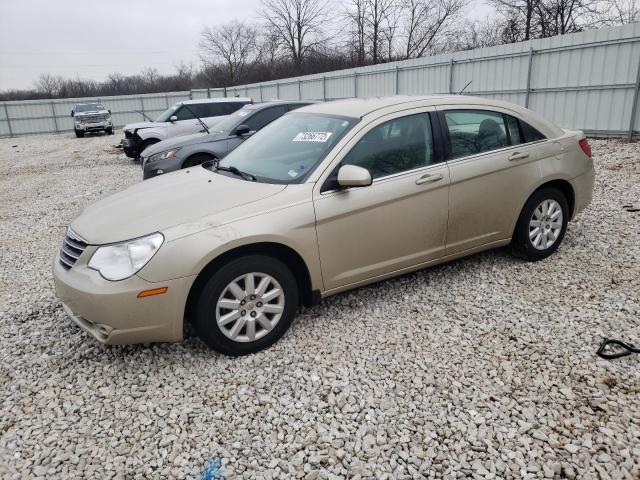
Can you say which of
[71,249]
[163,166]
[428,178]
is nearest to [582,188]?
[428,178]

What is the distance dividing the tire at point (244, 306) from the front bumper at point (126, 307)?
156 millimetres

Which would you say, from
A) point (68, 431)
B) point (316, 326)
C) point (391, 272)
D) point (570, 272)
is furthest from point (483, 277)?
point (68, 431)

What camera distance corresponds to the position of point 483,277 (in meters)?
4.35

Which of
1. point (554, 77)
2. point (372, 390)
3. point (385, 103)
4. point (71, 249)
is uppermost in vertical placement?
point (554, 77)

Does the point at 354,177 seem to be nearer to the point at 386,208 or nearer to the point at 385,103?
the point at 386,208

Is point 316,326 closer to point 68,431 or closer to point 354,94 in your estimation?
point 68,431

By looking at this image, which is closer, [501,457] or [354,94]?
[501,457]

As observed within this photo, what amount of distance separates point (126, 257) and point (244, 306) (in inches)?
31.6

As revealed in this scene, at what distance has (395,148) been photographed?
12.3ft

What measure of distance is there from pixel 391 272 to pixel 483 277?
43.6 inches

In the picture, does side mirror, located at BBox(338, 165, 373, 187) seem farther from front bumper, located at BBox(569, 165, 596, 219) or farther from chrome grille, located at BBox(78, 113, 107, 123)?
chrome grille, located at BBox(78, 113, 107, 123)

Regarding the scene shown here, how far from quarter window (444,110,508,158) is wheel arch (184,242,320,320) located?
5.34 ft

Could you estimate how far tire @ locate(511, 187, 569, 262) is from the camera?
14.4 feet

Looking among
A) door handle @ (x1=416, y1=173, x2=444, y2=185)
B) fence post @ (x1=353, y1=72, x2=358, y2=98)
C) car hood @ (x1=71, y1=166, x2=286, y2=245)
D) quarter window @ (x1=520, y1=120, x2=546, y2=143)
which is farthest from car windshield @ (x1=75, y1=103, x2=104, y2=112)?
door handle @ (x1=416, y1=173, x2=444, y2=185)
